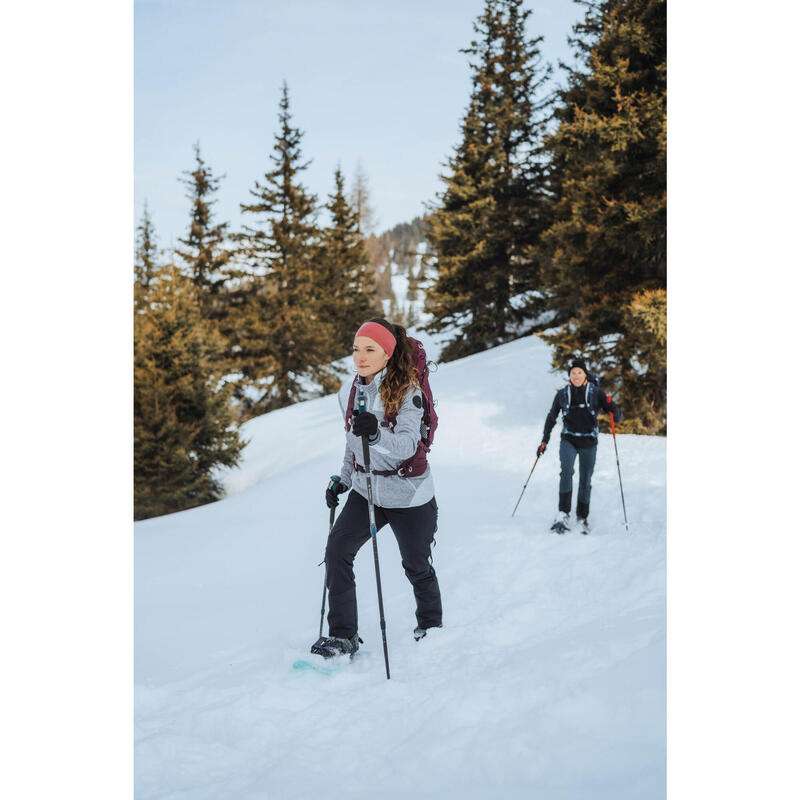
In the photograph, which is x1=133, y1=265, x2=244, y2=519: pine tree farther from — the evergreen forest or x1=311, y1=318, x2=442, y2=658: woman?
x1=311, y1=318, x2=442, y2=658: woman

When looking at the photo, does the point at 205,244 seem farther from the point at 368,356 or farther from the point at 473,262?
the point at 368,356

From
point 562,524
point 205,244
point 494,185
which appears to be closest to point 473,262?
point 494,185

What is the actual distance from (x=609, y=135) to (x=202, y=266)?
19923mm

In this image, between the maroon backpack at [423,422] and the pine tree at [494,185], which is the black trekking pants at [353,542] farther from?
the pine tree at [494,185]

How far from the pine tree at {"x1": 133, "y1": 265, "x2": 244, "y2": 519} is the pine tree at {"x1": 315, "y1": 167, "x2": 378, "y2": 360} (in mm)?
11091

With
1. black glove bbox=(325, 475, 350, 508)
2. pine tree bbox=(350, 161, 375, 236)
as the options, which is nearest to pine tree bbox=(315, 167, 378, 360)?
pine tree bbox=(350, 161, 375, 236)

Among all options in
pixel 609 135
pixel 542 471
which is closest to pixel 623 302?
pixel 609 135

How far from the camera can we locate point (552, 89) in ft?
65.6

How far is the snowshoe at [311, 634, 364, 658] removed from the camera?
3406 millimetres

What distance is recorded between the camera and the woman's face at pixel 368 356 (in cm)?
321

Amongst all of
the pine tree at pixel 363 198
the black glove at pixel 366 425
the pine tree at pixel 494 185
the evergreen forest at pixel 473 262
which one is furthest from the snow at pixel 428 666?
the pine tree at pixel 363 198

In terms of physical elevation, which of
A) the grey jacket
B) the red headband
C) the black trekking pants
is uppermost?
the red headband

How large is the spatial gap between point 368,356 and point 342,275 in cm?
2616

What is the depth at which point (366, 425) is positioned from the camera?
Answer: 3084mm
